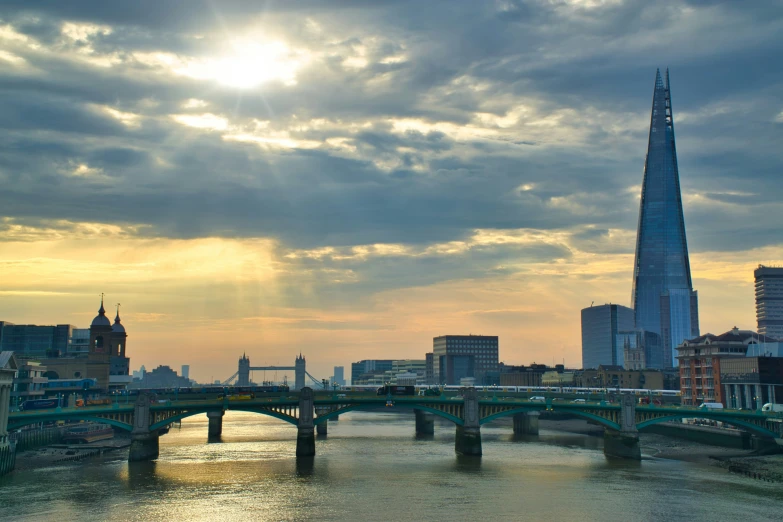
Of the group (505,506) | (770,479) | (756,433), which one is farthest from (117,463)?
(756,433)

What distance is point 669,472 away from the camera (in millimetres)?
126438

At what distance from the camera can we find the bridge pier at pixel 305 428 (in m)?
143

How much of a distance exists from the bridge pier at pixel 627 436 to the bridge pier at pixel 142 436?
3296 inches

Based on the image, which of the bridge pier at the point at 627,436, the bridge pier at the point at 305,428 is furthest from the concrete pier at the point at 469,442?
the bridge pier at the point at 305,428

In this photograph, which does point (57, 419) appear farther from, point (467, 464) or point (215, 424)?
point (467, 464)

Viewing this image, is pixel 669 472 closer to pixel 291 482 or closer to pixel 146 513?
pixel 291 482

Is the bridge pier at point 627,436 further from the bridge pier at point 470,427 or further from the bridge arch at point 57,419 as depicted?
the bridge arch at point 57,419

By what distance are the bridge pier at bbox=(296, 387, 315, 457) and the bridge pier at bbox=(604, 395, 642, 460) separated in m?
56.4

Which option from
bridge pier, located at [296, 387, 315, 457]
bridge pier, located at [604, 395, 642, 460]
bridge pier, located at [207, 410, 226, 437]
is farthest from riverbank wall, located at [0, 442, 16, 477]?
bridge pier, located at [604, 395, 642, 460]

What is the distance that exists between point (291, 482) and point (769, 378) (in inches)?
5198

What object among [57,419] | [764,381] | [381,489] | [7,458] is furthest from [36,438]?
[764,381]

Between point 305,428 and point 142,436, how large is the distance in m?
28.3

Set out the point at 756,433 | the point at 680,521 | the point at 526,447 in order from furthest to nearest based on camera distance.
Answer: the point at 526,447, the point at 756,433, the point at 680,521

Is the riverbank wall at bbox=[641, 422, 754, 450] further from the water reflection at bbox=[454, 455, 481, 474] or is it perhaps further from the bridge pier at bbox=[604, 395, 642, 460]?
the water reflection at bbox=[454, 455, 481, 474]
